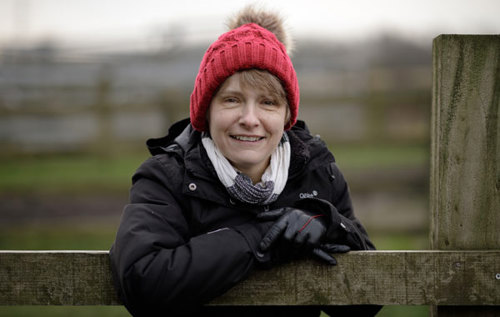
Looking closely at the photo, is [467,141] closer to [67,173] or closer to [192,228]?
[192,228]

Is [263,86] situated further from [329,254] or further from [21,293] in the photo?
[21,293]

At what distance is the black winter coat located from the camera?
1275 mm

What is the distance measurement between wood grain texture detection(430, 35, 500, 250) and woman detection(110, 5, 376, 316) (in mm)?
311

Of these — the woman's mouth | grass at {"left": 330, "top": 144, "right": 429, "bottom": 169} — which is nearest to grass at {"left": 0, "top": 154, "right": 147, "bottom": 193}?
grass at {"left": 330, "top": 144, "right": 429, "bottom": 169}

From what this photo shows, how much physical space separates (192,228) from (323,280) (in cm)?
47

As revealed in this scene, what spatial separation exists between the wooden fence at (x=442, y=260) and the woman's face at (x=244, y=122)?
43cm

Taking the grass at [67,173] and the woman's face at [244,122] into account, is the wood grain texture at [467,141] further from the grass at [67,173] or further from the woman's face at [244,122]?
the grass at [67,173]

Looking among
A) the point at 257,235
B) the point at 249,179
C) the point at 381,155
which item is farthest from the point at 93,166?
the point at 257,235

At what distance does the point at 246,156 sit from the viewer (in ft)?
5.19

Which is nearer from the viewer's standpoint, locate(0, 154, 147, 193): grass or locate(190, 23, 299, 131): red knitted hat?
locate(190, 23, 299, 131): red knitted hat

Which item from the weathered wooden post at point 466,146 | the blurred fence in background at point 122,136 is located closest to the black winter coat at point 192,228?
the weathered wooden post at point 466,146

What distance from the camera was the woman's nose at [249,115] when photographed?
60.3 inches

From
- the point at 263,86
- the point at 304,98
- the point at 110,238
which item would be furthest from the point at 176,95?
the point at 263,86

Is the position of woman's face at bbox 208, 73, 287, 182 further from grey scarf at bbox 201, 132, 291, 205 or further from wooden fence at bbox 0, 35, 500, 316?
wooden fence at bbox 0, 35, 500, 316
